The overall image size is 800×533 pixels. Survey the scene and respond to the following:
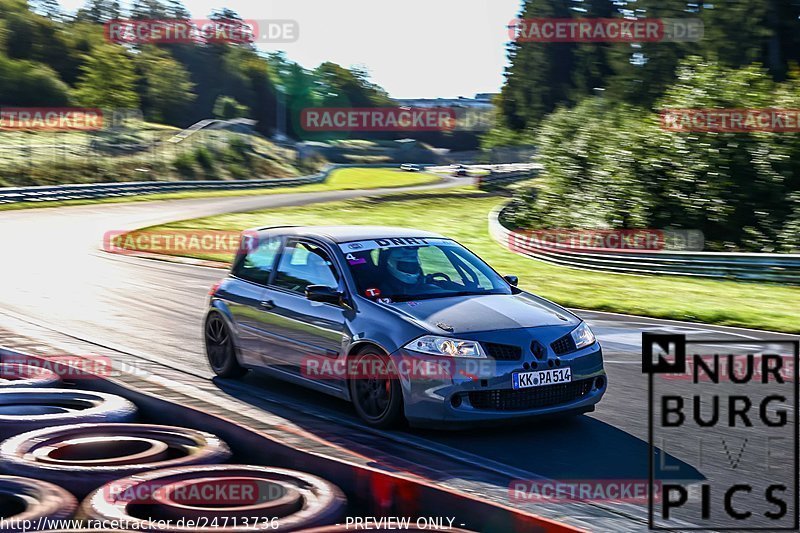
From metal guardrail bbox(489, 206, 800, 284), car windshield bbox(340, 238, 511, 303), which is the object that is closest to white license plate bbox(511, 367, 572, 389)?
car windshield bbox(340, 238, 511, 303)

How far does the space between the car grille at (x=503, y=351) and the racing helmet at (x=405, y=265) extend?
3.85 feet

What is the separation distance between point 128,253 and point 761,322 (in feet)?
50.5

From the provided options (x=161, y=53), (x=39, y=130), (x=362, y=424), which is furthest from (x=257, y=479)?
(x=161, y=53)

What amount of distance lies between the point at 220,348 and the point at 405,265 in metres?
2.35

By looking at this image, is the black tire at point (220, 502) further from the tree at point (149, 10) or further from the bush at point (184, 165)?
the tree at point (149, 10)

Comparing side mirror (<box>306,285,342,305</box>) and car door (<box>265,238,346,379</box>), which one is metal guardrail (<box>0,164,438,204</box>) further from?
side mirror (<box>306,285,342,305</box>)

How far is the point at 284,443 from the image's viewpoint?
6164 millimetres

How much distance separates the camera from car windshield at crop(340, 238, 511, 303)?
8547 mm

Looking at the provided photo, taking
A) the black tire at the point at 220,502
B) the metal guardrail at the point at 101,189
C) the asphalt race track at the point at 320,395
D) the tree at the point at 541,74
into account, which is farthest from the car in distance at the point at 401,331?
the tree at the point at 541,74

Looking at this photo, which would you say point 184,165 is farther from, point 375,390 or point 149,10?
point 149,10

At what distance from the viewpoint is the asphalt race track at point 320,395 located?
283 inches

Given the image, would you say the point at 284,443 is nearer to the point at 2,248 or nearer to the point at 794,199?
the point at 2,248

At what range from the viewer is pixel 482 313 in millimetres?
8109

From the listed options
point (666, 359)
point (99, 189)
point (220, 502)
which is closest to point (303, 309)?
point (220, 502)
